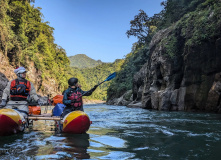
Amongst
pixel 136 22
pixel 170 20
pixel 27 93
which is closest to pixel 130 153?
pixel 27 93

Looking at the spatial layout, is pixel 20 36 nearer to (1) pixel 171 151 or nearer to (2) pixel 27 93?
(2) pixel 27 93

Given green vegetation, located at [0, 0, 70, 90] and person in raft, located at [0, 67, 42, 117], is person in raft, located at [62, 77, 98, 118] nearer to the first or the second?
person in raft, located at [0, 67, 42, 117]

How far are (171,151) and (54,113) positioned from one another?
3932 millimetres

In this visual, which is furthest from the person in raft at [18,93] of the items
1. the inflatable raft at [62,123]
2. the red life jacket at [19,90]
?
the inflatable raft at [62,123]

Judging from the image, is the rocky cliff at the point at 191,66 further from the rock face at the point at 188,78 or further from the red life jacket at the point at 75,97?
the red life jacket at the point at 75,97

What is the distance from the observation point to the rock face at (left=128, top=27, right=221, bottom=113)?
10.1m

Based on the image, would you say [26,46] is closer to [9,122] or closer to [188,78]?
[188,78]

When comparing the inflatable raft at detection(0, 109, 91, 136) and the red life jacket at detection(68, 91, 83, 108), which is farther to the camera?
the red life jacket at detection(68, 91, 83, 108)

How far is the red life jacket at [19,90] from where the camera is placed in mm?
4918

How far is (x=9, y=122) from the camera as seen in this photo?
4109 mm

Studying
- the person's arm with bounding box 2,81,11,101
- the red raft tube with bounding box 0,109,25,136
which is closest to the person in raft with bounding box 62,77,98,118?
the red raft tube with bounding box 0,109,25,136

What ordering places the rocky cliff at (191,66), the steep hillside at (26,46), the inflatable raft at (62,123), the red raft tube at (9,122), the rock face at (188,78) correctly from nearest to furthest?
the red raft tube at (9,122) → the inflatable raft at (62,123) → the rock face at (188,78) → the rocky cliff at (191,66) → the steep hillside at (26,46)

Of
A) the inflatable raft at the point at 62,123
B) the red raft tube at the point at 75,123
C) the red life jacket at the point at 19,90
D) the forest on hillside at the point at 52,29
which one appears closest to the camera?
the inflatable raft at the point at 62,123

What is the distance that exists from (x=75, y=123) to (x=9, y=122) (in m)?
1.33
